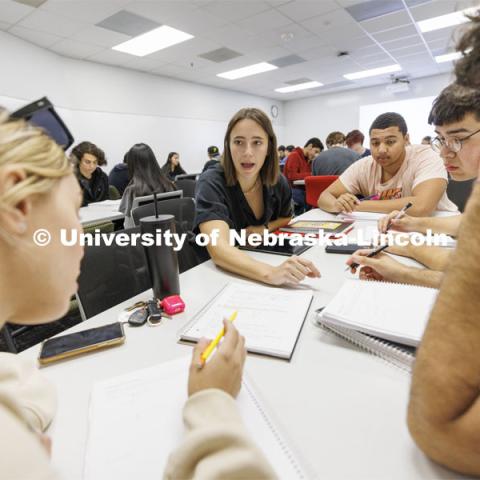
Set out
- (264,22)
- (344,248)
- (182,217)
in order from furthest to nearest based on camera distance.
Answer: (264,22), (182,217), (344,248)

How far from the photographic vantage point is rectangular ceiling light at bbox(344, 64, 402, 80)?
24.2ft

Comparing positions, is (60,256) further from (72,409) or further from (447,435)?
(447,435)

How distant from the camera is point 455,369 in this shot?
1.30 feet

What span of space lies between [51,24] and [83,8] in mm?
651

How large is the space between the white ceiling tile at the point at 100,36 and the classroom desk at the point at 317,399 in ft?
15.6

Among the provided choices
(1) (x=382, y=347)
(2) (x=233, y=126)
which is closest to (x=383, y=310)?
(1) (x=382, y=347)

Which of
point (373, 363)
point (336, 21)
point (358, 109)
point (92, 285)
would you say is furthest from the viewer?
point (358, 109)

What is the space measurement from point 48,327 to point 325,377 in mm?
2287

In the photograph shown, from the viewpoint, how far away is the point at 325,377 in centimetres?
63

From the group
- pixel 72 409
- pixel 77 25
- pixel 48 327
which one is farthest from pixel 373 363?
pixel 77 25

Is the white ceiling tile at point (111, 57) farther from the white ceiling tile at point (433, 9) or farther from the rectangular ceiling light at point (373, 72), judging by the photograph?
the rectangular ceiling light at point (373, 72)

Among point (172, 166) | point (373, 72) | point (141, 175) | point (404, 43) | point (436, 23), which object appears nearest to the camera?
point (141, 175)

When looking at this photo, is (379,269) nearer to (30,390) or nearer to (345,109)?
(30,390)

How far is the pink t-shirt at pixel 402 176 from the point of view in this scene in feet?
6.50
